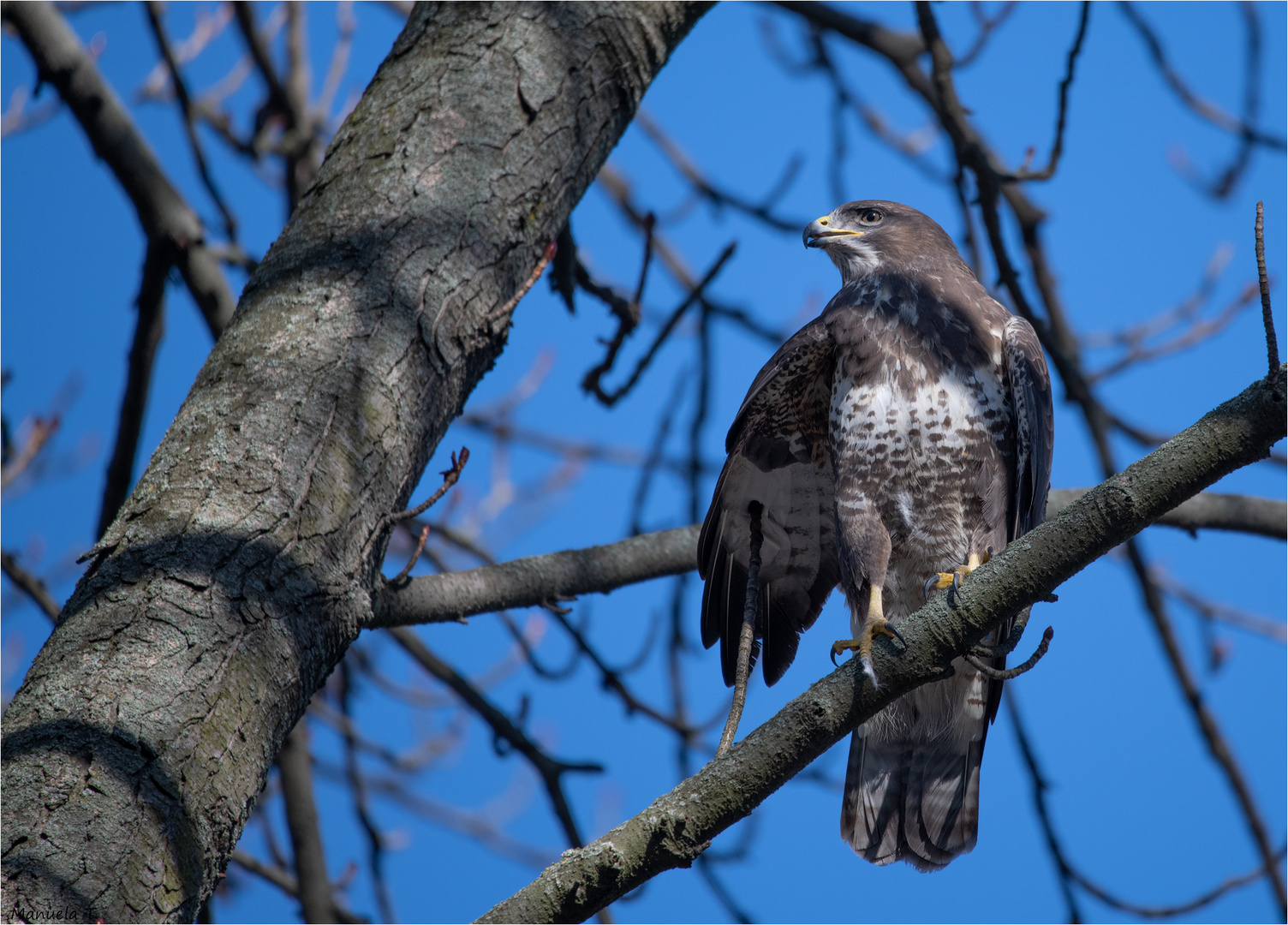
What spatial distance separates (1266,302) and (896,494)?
1531 millimetres

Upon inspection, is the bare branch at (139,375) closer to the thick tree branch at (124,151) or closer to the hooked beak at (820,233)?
the thick tree branch at (124,151)

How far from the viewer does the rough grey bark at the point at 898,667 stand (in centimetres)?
175

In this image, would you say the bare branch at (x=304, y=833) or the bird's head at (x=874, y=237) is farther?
the bird's head at (x=874, y=237)

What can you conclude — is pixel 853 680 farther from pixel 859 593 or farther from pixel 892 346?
pixel 892 346

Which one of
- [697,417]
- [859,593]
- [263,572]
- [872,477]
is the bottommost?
[263,572]

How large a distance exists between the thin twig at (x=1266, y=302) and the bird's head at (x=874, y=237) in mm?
1975

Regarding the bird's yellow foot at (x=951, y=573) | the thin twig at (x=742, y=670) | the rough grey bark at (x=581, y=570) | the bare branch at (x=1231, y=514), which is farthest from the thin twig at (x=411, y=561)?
the bare branch at (x=1231, y=514)

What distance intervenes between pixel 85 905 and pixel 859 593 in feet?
7.23

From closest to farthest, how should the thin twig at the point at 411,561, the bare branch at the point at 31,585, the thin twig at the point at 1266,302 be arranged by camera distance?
1. the thin twig at the point at 1266,302
2. the thin twig at the point at 411,561
3. the bare branch at the point at 31,585

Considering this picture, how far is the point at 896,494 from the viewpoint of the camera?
322 centimetres

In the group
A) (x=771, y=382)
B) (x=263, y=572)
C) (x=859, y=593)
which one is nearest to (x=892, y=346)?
(x=771, y=382)

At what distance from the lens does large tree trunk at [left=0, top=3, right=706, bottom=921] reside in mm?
1757

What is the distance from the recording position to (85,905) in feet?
5.40

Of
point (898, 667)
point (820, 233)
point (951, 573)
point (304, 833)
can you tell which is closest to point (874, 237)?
point (820, 233)
